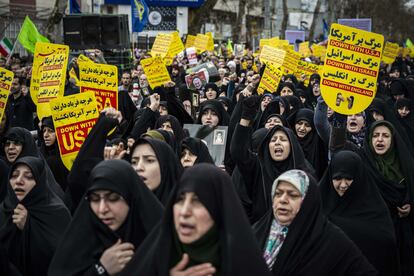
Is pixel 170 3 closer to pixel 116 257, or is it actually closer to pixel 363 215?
pixel 363 215

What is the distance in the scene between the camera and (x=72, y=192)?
508 centimetres

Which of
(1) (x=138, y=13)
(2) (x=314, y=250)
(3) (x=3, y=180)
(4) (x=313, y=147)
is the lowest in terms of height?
(4) (x=313, y=147)

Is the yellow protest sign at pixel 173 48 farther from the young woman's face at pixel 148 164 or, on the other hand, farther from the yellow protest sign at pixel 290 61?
the young woman's face at pixel 148 164

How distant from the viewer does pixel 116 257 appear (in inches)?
130

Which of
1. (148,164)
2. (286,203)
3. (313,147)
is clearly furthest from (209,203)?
(313,147)

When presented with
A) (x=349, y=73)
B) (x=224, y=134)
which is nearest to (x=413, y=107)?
(x=349, y=73)

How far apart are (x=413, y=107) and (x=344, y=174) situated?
534cm

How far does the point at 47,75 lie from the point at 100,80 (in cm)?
135

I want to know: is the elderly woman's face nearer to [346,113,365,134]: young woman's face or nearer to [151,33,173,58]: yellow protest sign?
[346,113,365,134]: young woman's face

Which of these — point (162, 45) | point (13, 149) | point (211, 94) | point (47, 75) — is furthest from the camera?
point (162, 45)

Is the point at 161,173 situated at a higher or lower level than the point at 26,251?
higher

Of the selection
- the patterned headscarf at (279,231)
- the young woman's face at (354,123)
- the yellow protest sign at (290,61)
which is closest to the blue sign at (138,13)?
the yellow protest sign at (290,61)

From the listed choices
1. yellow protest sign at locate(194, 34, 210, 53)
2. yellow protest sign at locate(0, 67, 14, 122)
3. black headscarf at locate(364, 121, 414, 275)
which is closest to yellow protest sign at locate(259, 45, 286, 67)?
yellow protest sign at locate(0, 67, 14, 122)

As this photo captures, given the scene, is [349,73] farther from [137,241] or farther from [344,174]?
[137,241]
